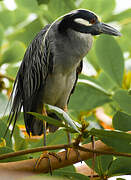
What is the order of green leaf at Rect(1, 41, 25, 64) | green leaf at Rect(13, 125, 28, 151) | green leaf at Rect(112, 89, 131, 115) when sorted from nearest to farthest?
green leaf at Rect(112, 89, 131, 115)
green leaf at Rect(13, 125, 28, 151)
green leaf at Rect(1, 41, 25, 64)

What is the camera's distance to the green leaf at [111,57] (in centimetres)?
183

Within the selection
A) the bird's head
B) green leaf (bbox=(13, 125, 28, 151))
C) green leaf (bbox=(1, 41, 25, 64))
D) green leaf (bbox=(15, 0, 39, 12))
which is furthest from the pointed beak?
green leaf (bbox=(13, 125, 28, 151))

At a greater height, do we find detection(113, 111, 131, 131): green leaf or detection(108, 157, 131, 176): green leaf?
detection(113, 111, 131, 131): green leaf

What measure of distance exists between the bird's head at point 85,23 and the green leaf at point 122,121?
75cm

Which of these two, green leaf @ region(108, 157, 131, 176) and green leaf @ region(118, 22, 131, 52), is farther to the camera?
green leaf @ region(118, 22, 131, 52)

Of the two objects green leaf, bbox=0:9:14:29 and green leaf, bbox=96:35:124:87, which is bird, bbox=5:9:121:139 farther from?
green leaf, bbox=0:9:14:29

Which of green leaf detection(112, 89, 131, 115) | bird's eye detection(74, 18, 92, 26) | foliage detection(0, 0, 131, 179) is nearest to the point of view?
foliage detection(0, 0, 131, 179)

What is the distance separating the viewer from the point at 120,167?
1.16 m

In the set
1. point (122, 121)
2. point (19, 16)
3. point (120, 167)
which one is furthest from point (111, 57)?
point (19, 16)

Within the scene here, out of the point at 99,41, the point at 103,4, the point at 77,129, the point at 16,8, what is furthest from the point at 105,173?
the point at 16,8

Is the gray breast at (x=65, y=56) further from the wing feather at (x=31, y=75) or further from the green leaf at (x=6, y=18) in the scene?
Answer: the green leaf at (x=6, y=18)

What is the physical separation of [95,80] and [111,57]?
0.17m

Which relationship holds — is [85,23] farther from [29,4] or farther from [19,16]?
[19,16]

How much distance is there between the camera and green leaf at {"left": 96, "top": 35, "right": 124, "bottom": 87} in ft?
6.02
